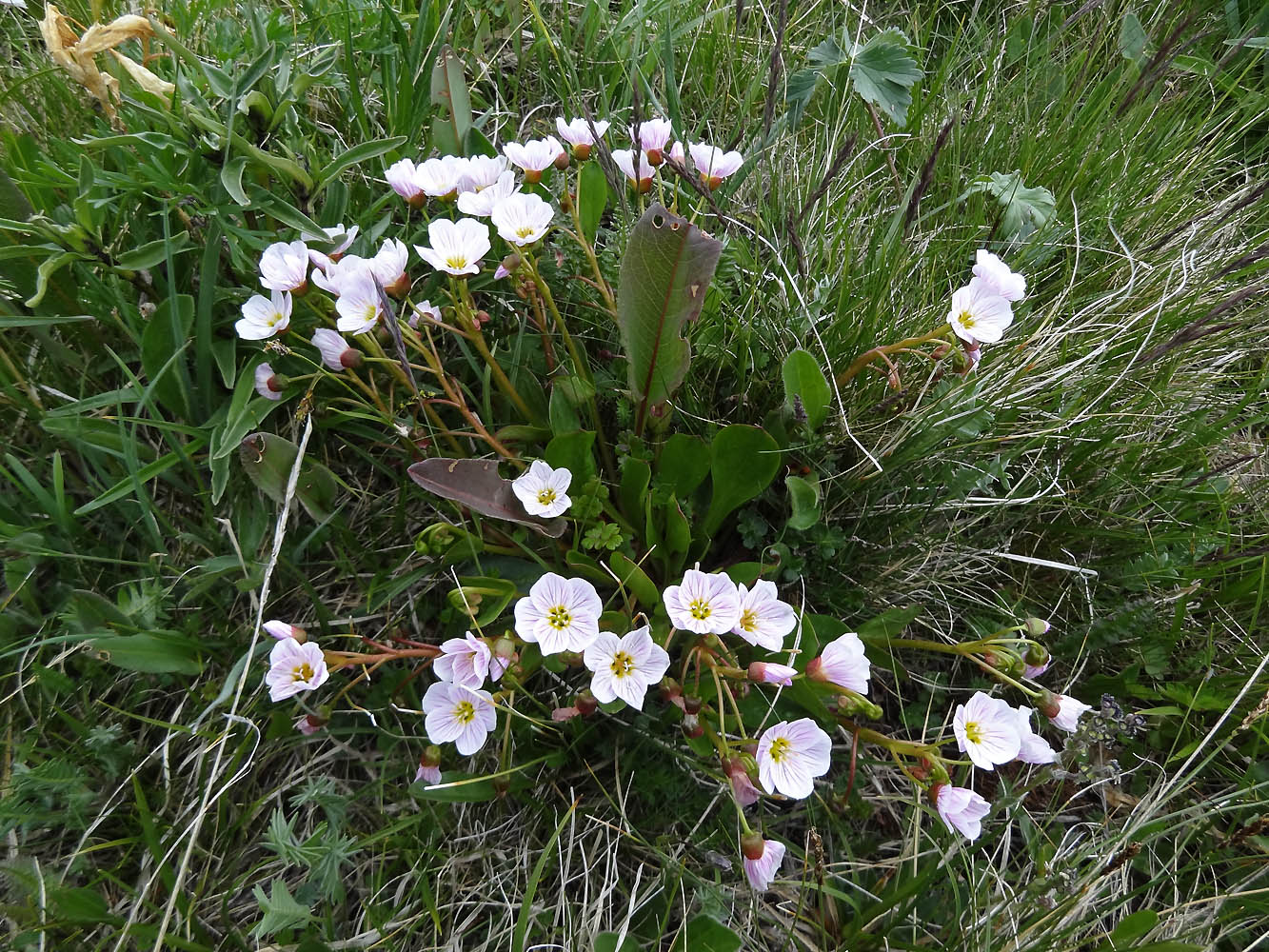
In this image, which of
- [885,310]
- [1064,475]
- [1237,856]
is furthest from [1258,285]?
[1237,856]

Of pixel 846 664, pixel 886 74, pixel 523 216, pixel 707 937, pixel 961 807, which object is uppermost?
pixel 886 74

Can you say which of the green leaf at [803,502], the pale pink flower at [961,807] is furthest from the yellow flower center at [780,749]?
the green leaf at [803,502]

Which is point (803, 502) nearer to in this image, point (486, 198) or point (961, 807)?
point (961, 807)

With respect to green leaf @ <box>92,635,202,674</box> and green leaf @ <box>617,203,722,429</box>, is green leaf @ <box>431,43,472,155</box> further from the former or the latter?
green leaf @ <box>92,635,202,674</box>

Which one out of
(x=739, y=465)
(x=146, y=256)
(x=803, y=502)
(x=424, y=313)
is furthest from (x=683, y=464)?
(x=146, y=256)

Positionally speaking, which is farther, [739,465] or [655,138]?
[655,138]

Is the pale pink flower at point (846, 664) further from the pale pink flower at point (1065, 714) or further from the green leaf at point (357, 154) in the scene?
the green leaf at point (357, 154)
